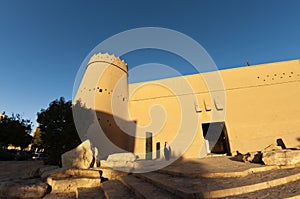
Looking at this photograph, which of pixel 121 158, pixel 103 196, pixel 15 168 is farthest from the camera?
pixel 15 168

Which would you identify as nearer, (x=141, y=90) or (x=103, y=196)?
(x=103, y=196)

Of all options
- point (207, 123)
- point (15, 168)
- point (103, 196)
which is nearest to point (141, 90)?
point (207, 123)

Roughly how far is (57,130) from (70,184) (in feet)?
22.2

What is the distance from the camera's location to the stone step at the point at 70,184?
16.5 feet

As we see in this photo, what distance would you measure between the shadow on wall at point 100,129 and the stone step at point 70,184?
15.8 feet

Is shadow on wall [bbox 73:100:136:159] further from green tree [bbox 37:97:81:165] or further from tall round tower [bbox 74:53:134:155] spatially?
green tree [bbox 37:97:81:165]

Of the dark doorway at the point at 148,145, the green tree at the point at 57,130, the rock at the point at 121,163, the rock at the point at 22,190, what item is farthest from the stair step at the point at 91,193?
the dark doorway at the point at 148,145

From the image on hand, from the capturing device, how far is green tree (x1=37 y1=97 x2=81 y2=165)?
10.4 metres

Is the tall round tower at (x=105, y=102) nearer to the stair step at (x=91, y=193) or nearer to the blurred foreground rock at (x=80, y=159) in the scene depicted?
the blurred foreground rock at (x=80, y=159)

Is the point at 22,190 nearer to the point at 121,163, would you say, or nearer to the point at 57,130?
the point at 121,163

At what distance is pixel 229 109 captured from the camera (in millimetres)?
12266

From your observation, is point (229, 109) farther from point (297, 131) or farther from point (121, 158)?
point (121, 158)

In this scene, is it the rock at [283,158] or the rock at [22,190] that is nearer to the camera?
the rock at [283,158]

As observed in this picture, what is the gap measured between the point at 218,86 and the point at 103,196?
11.2 metres
